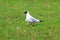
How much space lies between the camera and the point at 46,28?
27.4ft

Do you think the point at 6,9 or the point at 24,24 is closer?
the point at 24,24

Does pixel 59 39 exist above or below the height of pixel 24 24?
below

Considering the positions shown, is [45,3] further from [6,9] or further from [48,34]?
[48,34]

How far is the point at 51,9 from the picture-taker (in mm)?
11070

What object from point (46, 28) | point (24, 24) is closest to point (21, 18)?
point (24, 24)

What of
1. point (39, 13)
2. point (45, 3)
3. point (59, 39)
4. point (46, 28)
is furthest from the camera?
point (45, 3)

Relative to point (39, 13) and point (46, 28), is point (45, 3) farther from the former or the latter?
point (46, 28)

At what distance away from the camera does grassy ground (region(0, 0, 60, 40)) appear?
7.65 m

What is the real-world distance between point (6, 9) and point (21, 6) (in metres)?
0.86

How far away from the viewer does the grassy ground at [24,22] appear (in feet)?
25.1

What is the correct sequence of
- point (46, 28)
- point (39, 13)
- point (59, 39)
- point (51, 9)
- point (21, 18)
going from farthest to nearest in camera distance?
point (51, 9), point (39, 13), point (21, 18), point (46, 28), point (59, 39)

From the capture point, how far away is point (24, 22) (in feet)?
29.2

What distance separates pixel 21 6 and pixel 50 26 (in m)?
3.04

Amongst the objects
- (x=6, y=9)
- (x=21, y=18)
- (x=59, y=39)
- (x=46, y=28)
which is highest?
(x=6, y=9)
